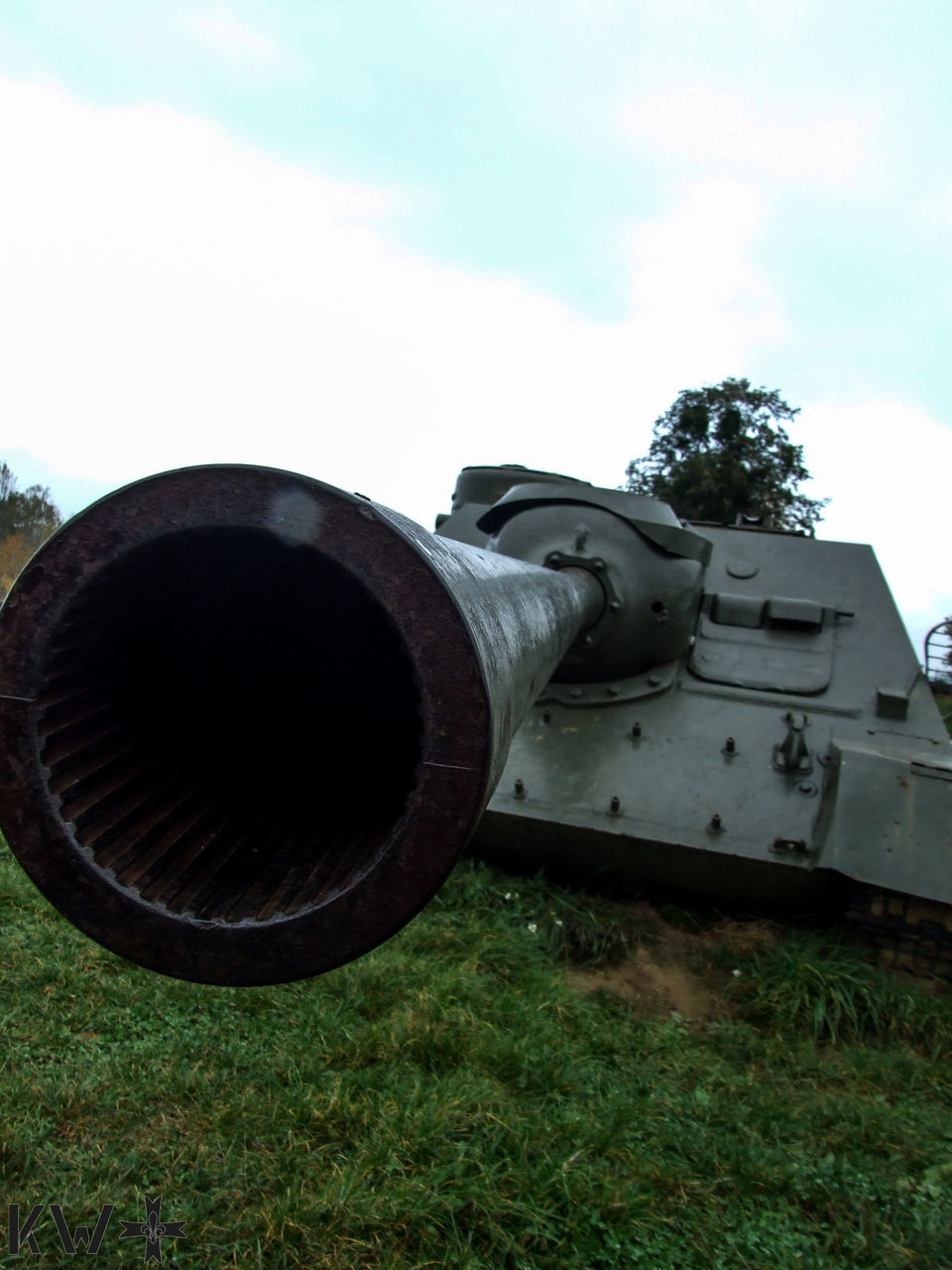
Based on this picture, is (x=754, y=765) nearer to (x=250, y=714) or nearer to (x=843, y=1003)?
(x=843, y=1003)

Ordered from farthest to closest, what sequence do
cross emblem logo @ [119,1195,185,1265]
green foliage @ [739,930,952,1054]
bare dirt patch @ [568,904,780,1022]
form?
bare dirt patch @ [568,904,780,1022]
green foliage @ [739,930,952,1054]
cross emblem logo @ [119,1195,185,1265]

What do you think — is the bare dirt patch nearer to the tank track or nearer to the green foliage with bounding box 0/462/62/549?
the tank track

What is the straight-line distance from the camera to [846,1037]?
406 centimetres

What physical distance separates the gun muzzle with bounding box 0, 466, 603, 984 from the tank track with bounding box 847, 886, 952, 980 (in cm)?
321

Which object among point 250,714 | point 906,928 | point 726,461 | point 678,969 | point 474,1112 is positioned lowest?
point 474,1112

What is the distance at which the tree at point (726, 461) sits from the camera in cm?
1692

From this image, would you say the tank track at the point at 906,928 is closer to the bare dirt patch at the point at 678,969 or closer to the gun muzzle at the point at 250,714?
the bare dirt patch at the point at 678,969

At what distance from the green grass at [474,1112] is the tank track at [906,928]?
6.8 inches

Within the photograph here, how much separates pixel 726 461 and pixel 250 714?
1670cm

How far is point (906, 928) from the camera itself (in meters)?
4.30

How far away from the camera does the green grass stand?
101 inches

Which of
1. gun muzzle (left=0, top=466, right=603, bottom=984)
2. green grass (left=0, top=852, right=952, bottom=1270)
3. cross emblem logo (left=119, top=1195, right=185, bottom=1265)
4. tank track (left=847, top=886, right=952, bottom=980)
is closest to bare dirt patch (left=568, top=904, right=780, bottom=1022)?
green grass (left=0, top=852, right=952, bottom=1270)

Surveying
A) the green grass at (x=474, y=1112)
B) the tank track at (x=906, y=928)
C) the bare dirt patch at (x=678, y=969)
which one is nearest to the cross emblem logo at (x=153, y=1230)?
the green grass at (x=474, y=1112)

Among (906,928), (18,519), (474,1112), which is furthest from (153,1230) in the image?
(18,519)
